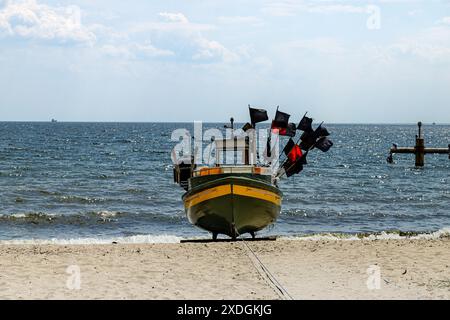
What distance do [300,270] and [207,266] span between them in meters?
2.45

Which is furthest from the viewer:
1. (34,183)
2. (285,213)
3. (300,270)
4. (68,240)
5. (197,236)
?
(34,183)

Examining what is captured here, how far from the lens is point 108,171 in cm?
5797

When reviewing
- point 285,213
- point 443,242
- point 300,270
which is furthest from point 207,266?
point 285,213

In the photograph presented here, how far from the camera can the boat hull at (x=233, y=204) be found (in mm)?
21703

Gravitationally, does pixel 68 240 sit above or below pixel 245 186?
below

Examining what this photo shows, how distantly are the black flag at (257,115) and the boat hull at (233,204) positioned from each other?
4.03 metres

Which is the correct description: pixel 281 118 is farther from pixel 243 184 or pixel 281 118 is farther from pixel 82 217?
pixel 82 217

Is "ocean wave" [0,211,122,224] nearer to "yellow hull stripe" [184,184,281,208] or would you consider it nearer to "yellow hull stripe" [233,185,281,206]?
"yellow hull stripe" [184,184,281,208]

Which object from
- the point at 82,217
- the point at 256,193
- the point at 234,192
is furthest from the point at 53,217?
the point at 256,193

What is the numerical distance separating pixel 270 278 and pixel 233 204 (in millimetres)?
6530

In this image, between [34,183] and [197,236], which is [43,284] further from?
[34,183]

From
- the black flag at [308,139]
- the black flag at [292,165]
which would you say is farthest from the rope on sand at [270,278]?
the black flag at [308,139]

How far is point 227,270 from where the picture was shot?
54.5 feet

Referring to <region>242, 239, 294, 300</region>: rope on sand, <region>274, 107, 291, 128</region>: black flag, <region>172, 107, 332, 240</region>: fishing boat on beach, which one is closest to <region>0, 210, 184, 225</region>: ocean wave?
<region>172, 107, 332, 240</region>: fishing boat on beach
